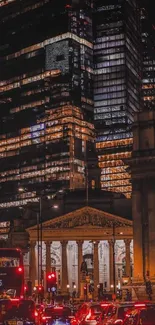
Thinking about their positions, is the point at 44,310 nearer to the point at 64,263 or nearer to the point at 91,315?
the point at 91,315

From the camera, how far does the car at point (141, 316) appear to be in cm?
2672

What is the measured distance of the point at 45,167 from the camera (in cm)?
19612

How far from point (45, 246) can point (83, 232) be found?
9.58m

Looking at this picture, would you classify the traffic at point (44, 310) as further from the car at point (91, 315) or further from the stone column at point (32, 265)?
the stone column at point (32, 265)

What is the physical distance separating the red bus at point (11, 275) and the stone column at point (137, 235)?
47318 millimetres

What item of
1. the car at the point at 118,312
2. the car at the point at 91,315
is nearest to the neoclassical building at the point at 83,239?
the car at the point at 91,315

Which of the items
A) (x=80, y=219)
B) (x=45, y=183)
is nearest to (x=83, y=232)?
(x=80, y=219)

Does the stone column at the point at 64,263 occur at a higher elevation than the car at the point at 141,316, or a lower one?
higher

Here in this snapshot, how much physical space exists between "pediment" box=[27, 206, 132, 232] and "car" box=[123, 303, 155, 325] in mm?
117699

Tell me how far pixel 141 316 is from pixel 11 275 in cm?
1765

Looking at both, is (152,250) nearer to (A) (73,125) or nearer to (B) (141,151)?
(B) (141,151)

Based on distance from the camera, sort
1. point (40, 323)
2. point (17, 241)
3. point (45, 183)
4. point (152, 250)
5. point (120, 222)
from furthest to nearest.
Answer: point (45, 183) → point (17, 241) → point (120, 222) → point (152, 250) → point (40, 323)

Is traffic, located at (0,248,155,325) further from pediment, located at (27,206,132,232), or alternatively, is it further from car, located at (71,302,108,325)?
pediment, located at (27,206,132,232)

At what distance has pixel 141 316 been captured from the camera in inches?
1065
